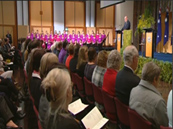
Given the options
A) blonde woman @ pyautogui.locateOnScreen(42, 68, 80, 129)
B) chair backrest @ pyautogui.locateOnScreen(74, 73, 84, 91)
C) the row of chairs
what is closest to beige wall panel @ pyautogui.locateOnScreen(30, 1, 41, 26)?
chair backrest @ pyautogui.locateOnScreen(74, 73, 84, 91)

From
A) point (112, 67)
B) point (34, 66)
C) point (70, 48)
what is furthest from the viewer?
point (70, 48)

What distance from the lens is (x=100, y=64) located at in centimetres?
297

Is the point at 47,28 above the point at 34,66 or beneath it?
above

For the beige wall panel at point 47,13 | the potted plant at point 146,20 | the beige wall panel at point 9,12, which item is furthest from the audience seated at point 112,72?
the beige wall panel at point 47,13

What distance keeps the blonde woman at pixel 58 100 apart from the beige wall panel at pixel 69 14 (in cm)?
1575

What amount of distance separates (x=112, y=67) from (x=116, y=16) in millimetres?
15019

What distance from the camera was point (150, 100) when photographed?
5.82 feet

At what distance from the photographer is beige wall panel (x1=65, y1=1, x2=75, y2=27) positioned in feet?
54.0

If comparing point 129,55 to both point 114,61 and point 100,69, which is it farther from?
point 100,69

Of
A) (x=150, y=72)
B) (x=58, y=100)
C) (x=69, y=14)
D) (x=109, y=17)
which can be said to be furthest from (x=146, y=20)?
(x=58, y=100)

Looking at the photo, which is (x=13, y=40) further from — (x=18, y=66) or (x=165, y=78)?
(x=165, y=78)

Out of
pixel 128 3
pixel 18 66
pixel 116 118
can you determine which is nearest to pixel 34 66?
pixel 116 118

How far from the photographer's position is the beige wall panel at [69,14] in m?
16.5

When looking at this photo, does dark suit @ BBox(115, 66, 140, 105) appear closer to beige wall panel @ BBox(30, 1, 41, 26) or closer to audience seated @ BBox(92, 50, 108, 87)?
audience seated @ BBox(92, 50, 108, 87)
